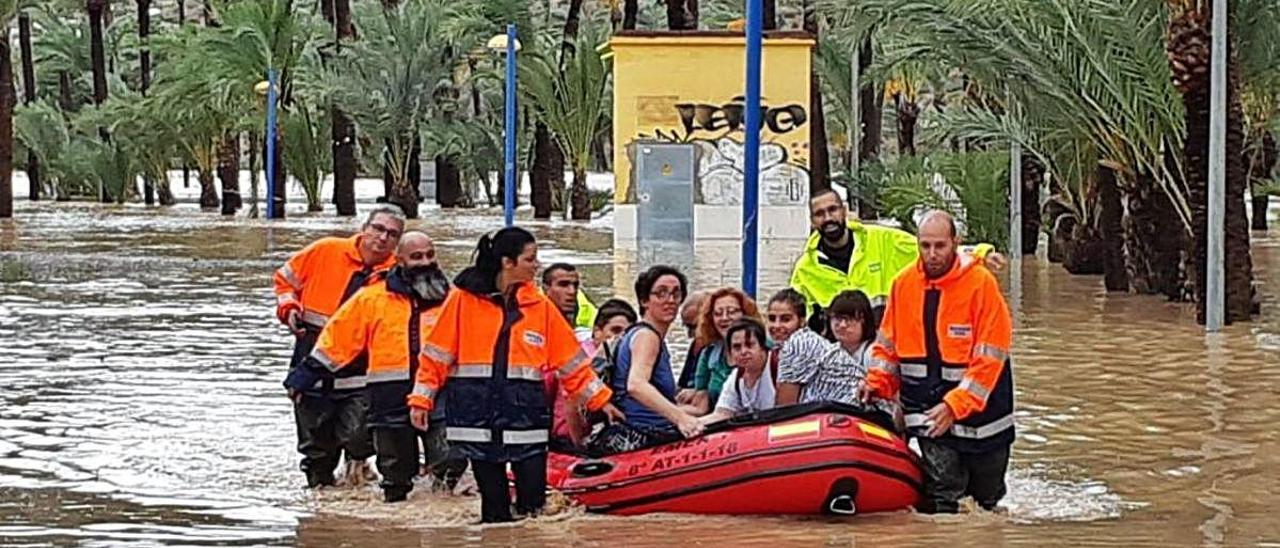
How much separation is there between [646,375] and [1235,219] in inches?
438

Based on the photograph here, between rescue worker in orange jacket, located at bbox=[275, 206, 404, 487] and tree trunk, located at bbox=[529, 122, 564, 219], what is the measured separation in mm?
38673

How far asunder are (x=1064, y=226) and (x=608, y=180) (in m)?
39.9

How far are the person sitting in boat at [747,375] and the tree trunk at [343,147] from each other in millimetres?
41657

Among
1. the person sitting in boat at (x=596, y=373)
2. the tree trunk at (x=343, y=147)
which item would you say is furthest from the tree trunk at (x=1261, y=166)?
the tree trunk at (x=343, y=147)

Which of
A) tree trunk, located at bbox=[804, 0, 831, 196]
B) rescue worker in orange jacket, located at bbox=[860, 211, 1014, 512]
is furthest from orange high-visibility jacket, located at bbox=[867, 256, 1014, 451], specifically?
tree trunk, located at bbox=[804, 0, 831, 196]

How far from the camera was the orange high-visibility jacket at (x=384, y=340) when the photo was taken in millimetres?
9555

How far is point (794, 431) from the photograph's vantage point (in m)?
8.90

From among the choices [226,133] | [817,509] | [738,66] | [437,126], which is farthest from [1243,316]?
[226,133]

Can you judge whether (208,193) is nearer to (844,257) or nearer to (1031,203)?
(1031,203)

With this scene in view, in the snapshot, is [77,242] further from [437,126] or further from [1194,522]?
[1194,522]

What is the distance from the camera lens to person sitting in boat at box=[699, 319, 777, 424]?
9516 millimetres

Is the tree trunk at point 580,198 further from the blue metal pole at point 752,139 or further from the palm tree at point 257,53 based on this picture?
the blue metal pole at point 752,139

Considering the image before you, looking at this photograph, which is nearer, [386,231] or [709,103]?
[386,231]

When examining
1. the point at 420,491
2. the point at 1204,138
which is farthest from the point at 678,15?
the point at 420,491
